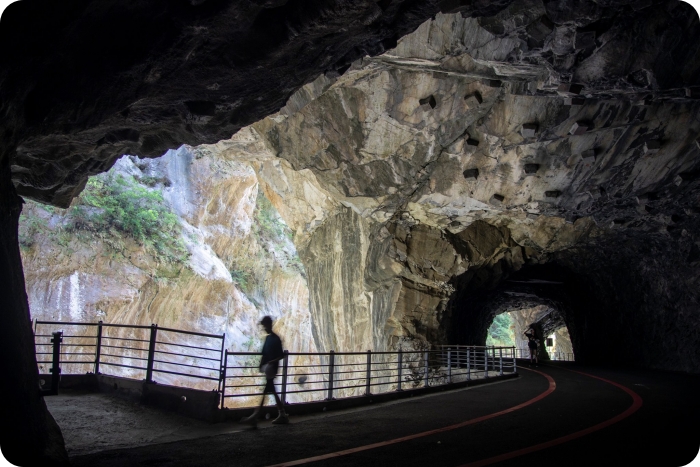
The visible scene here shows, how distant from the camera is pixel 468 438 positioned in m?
Answer: 7.09

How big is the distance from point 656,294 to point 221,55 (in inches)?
808

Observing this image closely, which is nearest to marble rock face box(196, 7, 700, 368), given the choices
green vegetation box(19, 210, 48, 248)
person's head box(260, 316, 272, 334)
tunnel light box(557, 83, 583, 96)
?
tunnel light box(557, 83, 583, 96)

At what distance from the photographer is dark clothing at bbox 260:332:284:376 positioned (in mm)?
8008

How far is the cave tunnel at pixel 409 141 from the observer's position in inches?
204

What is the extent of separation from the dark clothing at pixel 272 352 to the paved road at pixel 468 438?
2.96ft

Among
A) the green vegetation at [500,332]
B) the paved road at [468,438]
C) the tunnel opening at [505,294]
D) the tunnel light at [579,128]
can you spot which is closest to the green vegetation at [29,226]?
the tunnel opening at [505,294]

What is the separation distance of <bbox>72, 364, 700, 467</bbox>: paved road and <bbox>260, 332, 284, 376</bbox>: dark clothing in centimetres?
90

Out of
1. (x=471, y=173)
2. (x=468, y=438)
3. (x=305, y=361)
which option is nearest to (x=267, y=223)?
(x=305, y=361)

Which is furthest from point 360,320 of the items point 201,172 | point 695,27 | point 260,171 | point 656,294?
point 201,172

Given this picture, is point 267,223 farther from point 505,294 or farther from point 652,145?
point 652,145

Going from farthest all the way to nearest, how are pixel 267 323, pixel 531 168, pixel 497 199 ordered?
pixel 497 199 < pixel 531 168 < pixel 267 323

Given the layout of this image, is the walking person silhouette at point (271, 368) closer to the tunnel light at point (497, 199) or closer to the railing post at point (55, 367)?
the railing post at point (55, 367)

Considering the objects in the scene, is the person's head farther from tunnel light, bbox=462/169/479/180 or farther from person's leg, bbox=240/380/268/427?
tunnel light, bbox=462/169/479/180

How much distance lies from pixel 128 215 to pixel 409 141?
21384mm
